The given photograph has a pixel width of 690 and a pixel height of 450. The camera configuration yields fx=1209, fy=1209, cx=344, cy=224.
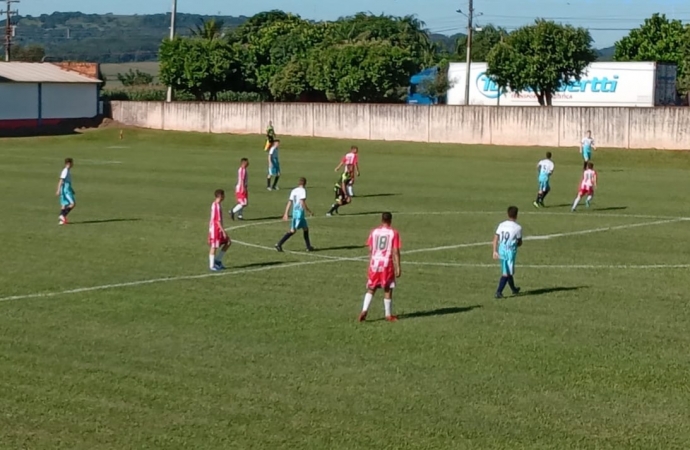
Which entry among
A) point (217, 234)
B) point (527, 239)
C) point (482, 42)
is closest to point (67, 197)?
point (217, 234)

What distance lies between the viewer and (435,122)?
70.7 meters

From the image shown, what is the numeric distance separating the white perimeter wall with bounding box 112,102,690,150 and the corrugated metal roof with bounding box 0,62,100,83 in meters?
5.52

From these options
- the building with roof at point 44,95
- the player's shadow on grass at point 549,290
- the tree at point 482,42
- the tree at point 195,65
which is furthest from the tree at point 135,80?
the player's shadow on grass at point 549,290

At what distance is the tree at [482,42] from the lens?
13431 cm

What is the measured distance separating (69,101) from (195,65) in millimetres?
15590

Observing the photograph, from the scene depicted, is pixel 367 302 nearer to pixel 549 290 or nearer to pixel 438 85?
pixel 549 290

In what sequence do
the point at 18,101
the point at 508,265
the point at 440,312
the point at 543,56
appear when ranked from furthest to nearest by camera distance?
the point at 543,56, the point at 18,101, the point at 508,265, the point at 440,312

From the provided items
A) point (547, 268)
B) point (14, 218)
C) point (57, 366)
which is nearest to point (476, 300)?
point (547, 268)

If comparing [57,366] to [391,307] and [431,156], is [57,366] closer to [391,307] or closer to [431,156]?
[391,307]

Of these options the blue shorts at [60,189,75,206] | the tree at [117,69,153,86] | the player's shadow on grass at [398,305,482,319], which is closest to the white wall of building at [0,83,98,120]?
the blue shorts at [60,189,75,206]

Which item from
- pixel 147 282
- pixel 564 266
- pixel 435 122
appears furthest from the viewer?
pixel 435 122

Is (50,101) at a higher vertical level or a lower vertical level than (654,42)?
lower

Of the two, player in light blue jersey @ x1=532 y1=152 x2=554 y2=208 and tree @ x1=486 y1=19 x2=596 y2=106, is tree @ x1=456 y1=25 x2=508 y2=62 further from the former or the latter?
player in light blue jersey @ x1=532 y1=152 x2=554 y2=208

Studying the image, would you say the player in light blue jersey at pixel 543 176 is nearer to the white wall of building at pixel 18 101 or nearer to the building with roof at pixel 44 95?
the building with roof at pixel 44 95
